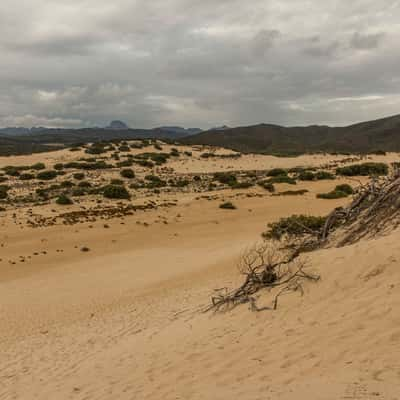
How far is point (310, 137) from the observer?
6078 inches

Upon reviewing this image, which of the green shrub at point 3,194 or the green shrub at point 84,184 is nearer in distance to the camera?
the green shrub at point 3,194

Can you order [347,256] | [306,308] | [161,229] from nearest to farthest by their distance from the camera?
[306,308] → [347,256] → [161,229]

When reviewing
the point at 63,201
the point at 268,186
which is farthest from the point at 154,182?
the point at 63,201

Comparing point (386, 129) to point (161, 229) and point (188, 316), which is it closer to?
point (161, 229)

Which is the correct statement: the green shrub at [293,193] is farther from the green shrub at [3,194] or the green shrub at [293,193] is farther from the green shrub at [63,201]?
the green shrub at [3,194]

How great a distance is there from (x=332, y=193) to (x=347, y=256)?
1883cm

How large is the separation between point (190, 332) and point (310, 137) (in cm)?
15464

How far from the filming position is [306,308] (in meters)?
7.10

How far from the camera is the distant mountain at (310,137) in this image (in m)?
124

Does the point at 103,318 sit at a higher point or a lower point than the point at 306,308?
lower

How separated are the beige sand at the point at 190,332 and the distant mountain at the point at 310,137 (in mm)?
106232

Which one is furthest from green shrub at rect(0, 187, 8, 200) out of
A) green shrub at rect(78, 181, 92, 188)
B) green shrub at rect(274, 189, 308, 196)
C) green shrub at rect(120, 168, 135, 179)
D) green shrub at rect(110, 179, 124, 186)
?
green shrub at rect(274, 189, 308, 196)

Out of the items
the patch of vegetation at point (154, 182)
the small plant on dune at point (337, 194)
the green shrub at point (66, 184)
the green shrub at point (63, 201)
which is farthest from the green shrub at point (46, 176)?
the small plant on dune at point (337, 194)

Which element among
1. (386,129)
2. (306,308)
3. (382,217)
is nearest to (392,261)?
(306,308)
